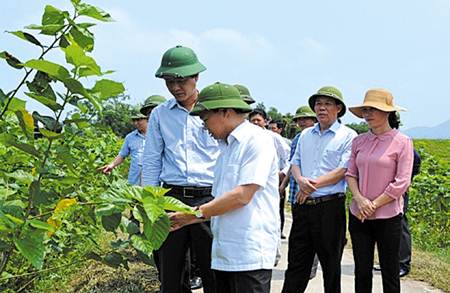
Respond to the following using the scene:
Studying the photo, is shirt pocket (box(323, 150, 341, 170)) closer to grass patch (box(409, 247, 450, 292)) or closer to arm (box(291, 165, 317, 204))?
arm (box(291, 165, 317, 204))

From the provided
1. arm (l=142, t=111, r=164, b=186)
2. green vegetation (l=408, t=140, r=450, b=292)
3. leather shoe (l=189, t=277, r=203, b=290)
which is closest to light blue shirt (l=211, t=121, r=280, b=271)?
arm (l=142, t=111, r=164, b=186)

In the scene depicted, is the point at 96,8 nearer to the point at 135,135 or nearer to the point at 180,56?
the point at 180,56

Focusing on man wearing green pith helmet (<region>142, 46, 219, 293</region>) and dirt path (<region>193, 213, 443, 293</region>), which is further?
dirt path (<region>193, 213, 443, 293</region>)

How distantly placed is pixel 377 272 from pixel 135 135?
3.50m

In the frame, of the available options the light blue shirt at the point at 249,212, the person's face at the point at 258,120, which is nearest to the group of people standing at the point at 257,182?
the light blue shirt at the point at 249,212

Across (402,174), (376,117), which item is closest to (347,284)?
(402,174)

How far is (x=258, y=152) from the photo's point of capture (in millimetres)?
2656

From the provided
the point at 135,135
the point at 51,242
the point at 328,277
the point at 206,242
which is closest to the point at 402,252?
the point at 328,277

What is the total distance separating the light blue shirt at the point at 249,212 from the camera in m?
2.63

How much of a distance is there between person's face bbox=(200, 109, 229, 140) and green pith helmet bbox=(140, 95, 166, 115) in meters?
3.10

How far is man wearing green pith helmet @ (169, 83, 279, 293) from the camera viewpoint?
2619 millimetres

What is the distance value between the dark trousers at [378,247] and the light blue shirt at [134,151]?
3.19 metres

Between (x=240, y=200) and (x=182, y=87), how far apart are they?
1141mm

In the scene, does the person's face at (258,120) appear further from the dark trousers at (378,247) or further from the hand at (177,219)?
the hand at (177,219)
